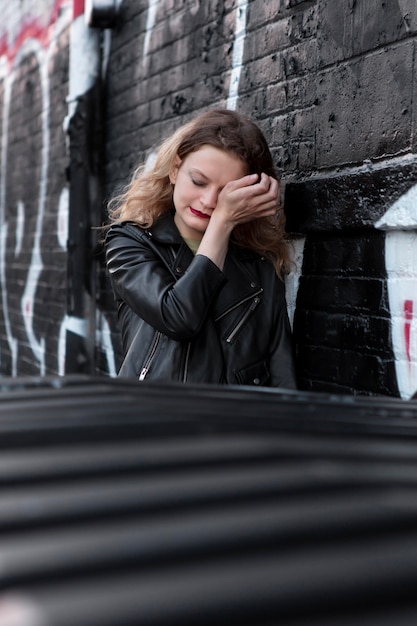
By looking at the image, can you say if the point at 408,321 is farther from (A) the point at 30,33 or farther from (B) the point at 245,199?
(A) the point at 30,33

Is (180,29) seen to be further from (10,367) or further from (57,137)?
(10,367)

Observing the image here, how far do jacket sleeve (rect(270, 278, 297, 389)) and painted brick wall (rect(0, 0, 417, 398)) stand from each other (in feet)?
0.61

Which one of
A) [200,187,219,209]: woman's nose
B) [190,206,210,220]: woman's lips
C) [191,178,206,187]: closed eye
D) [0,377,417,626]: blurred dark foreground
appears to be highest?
[191,178,206,187]: closed eye

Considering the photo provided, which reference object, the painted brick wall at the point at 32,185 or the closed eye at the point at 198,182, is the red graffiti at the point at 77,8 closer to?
the painted brick wall at the point at 32,185

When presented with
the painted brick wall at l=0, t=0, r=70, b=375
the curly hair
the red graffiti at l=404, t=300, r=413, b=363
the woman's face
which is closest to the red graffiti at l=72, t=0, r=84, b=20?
the painted brick wall at l=0, t=0, r=70, b=375

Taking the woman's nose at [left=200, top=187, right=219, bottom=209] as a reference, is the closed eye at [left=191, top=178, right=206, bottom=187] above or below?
above

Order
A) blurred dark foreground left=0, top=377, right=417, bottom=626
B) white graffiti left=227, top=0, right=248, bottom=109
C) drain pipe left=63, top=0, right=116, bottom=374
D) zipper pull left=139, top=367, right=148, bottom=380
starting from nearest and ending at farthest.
A: blurred dark foreground left=0, top=377, right=417, bottom=626 → zipper pull left=139, top=367, right=148, bottom=380 → white graffiti left=227, top=0, right=248, bottom=109 → drain pipe left=63, top=0, right=116, bottom=374

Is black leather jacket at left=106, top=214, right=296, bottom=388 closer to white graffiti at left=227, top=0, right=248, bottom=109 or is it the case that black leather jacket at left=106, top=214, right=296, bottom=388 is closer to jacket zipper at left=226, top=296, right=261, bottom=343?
jacket zipper at left=226, top=296, right=261, bottom=343

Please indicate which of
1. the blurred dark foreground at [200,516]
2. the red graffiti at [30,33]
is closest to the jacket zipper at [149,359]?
the blurred dark foreground at [200,516]

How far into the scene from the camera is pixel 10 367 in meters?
7.34

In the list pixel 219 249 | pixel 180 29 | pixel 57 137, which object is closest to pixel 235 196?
pixel 219 249

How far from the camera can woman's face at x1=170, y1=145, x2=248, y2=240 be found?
269 centimetres

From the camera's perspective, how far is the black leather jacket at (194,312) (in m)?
2.49

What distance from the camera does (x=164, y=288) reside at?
2.52 metres
